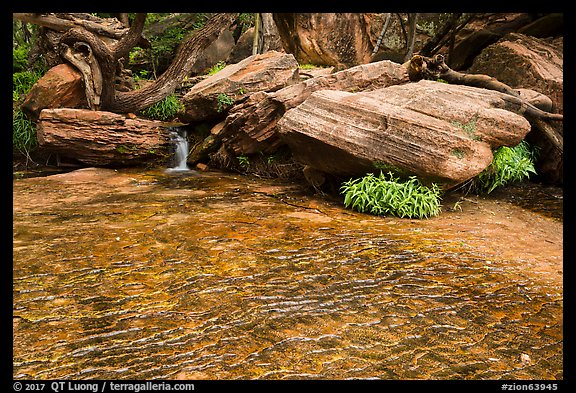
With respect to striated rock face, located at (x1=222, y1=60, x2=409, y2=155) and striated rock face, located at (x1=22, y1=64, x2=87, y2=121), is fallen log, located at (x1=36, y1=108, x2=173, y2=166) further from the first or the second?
striated rock face, located at (x1=222, y1=60, x2=409, y2=155)

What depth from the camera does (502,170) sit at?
25.7 ft

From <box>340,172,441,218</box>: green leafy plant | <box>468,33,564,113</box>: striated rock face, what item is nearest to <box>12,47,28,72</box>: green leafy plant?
<box>340,172,441,218</box>: green leafy plant

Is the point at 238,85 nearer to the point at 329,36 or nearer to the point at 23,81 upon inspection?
the point at 329,36

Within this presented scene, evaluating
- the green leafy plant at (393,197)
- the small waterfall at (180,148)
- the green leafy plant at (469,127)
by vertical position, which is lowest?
the small waterfall at (180,148)

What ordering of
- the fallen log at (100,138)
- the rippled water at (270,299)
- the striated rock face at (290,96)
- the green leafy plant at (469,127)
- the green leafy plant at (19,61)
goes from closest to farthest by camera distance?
the rippled water at (270,299), the green leafy plant at (469,127), the striated rock face at (290,96), the fallen log at (100,138), the green leafy plant at (19,61)

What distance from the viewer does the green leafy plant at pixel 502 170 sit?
7.75 metres

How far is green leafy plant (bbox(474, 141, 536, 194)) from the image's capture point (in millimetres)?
7750

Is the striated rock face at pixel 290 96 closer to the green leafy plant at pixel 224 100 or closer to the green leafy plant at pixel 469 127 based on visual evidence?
the green leafy plant at pixel 224 100

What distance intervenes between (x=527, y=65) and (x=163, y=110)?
9.24 meters

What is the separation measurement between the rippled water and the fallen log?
3764 mm

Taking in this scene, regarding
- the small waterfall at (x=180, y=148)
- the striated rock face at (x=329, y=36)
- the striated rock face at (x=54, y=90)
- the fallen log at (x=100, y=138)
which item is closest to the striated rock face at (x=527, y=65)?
the striated rock face at (x=329, y=36)

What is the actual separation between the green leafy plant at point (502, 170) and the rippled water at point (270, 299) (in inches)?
68.5

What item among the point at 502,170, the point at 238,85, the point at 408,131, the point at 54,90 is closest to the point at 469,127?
the point at 408,131
